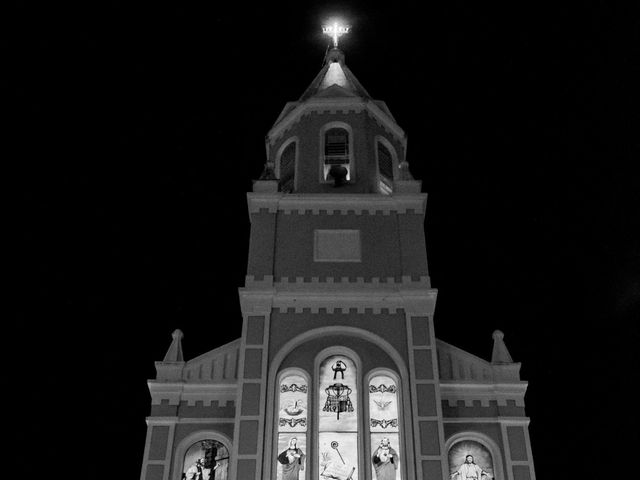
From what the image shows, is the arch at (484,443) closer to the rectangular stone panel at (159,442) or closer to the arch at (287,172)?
the rectangular stone panel at (159,442)

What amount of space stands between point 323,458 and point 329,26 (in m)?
20.1

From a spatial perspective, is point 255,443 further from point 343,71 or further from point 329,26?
point 329,26

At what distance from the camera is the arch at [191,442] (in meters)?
26.1

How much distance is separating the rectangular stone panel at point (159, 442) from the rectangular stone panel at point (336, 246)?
256 inches

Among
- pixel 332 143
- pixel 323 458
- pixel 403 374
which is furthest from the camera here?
pixel 332 143

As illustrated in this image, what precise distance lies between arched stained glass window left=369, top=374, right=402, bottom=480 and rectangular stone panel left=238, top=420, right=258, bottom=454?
285cm

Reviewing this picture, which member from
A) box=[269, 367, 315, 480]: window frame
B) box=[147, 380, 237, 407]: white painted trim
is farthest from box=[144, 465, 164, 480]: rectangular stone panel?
box=[269, 367, 315, 480]: window frame

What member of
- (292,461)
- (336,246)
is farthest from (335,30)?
(292,461)

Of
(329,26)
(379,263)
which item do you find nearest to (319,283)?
(379,263)

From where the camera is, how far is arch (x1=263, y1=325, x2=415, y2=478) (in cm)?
2481

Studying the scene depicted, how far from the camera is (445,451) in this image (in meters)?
25.1

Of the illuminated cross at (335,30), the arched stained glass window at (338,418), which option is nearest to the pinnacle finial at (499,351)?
the arched stained glass window at (338,418)

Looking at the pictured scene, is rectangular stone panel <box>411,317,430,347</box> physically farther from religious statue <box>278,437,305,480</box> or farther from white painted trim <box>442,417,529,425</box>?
religious statue <box>278,437,305,480</box>

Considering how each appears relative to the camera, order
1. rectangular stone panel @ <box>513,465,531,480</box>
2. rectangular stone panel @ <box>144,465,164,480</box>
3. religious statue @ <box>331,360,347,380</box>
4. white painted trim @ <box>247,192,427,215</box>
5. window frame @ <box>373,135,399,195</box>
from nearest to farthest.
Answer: rectangular stone panel @ <box>513,465,531,480</box>, rectangular stone panel @ <box>144,465,164,480</box>, religious statue @ <box>331,360,347,380</box>, white painted trim @ <box>247,192,427,215</box>, window frame @ <box>373,135,399,195</box>
